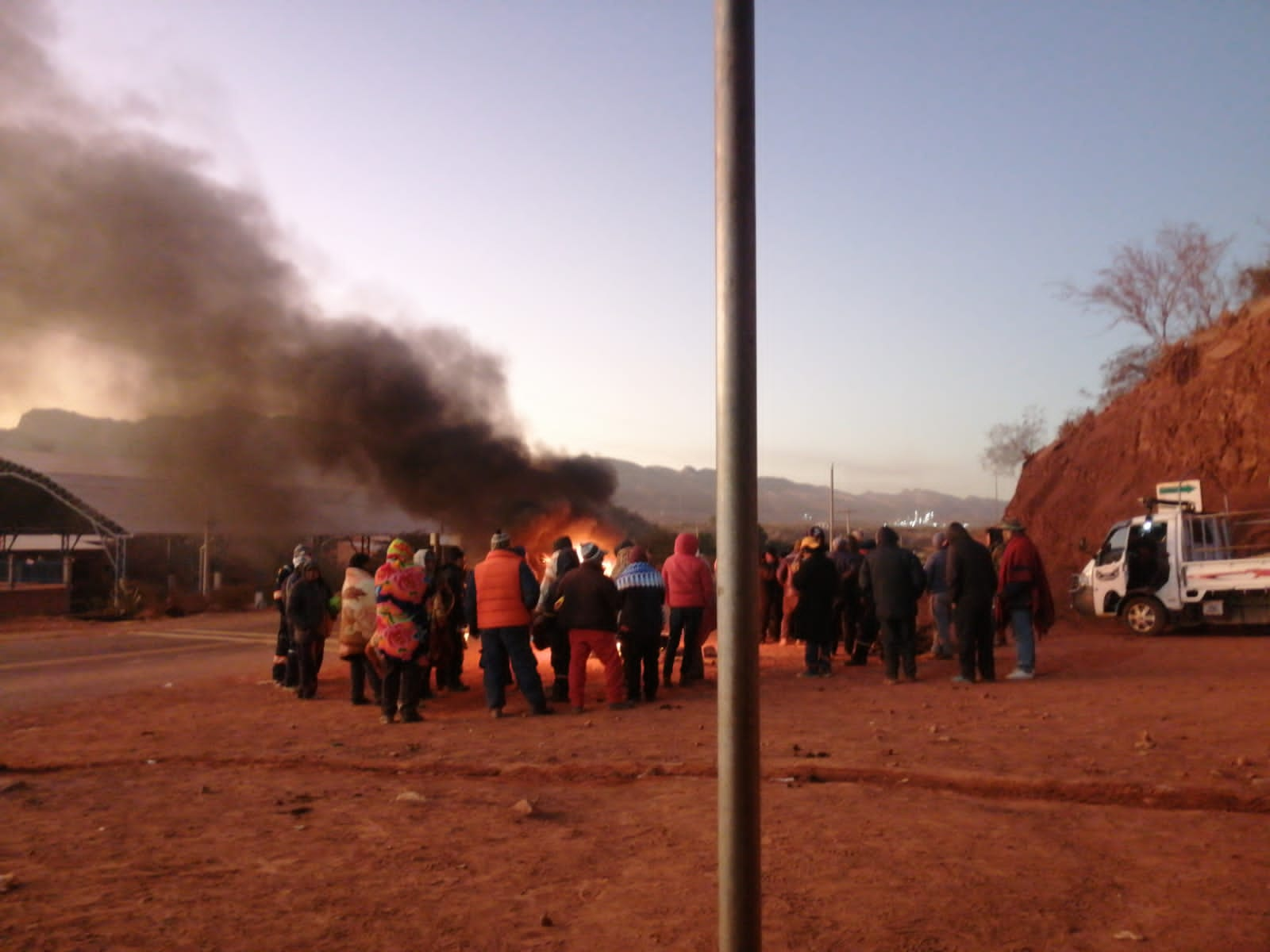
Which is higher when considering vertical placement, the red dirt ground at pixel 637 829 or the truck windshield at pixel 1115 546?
the truck windshield at pixel 1115 546

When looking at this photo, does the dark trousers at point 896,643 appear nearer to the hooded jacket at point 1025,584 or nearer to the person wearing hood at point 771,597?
the hooded jacket at point 1025,584

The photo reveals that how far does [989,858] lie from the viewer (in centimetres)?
486

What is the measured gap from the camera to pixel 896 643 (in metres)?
11.1

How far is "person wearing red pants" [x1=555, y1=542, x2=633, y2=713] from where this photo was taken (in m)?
9.65

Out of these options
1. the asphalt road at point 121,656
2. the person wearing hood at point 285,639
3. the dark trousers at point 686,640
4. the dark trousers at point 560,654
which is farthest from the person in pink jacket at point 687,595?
the asphalt road at point 121,656

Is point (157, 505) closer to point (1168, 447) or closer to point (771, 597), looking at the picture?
point (771, 597)

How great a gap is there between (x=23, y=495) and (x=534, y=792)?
2967 centimetres

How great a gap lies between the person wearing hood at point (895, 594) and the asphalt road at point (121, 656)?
317 inches

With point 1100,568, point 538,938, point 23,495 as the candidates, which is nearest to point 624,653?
point 538,938

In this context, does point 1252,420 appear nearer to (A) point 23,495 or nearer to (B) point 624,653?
(B) point 624,653

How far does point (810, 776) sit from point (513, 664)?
12.0ft

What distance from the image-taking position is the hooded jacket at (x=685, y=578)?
11.1 metres

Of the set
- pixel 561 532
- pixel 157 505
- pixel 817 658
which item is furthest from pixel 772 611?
pixel 157 505

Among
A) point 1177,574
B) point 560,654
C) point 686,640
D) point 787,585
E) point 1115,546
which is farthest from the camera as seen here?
point 1115,546
